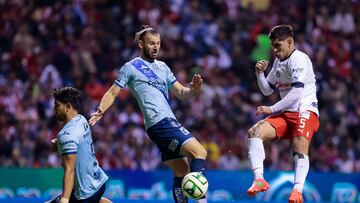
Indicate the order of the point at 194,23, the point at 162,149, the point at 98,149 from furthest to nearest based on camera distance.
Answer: the point at 194,23 → the point at 98,149 → the point at 162,149

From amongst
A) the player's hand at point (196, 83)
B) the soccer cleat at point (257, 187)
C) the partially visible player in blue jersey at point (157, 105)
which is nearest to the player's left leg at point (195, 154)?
the partially visible player in blue jersey at point (157, 105)

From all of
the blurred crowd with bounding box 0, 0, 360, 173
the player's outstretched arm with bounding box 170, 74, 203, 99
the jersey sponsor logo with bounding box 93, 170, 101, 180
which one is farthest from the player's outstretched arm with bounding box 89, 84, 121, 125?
the blurred crowd with bounding box 0, 0, 360, 173

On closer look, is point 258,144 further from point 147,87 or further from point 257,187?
point 147,87

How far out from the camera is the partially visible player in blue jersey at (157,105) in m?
11.3

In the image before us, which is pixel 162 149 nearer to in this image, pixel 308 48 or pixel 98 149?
pixel 98 149

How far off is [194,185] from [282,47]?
6.58 ft

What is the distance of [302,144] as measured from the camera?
11.7m

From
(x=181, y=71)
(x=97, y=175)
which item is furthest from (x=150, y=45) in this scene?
(x=181, y=71)

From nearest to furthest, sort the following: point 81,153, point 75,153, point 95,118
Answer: point 75,153
point 81,153
point 95,118

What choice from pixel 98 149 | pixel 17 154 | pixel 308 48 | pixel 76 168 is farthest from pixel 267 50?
pixel 76 168

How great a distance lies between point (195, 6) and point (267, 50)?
2.19 m

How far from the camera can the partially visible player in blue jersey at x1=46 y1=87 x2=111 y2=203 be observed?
1009 cm

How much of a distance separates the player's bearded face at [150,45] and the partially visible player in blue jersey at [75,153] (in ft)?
4.60

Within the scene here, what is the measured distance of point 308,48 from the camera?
21781 millimetres
